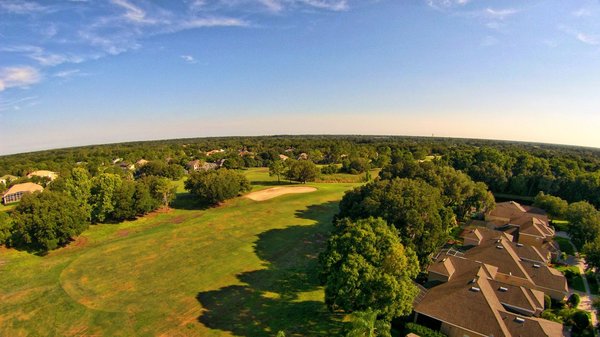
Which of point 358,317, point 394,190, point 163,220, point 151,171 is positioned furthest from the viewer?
point 151,171

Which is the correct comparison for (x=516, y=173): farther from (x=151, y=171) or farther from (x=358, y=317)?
(x=151, y=171)

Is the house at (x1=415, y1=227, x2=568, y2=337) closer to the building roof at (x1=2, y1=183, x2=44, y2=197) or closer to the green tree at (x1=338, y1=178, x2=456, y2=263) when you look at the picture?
the green tree at (x1=338, y1=178, x2=456, y2=263)

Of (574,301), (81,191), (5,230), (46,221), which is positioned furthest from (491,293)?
(81,191)

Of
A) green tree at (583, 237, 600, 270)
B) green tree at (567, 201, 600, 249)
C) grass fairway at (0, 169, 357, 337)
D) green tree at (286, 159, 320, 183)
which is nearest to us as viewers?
grass fairway at (0, 169, 357, 337)

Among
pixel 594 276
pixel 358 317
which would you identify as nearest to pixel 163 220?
pixel 358 317

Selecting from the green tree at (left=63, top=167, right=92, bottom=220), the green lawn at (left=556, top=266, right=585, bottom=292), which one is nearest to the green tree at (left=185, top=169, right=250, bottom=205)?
the green tree at (left=63, top=167, right=92, bottom=220)

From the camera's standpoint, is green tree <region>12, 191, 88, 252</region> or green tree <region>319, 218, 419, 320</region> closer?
green tree <region>319, 218, 419, 320</region>
